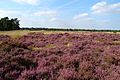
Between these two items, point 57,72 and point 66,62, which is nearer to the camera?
Answer: point 57,72

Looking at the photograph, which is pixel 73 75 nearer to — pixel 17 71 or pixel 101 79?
pixel 101 79

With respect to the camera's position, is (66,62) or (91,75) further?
(66,62)

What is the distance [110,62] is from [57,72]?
347 cm

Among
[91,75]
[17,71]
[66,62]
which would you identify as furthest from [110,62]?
[17,71]

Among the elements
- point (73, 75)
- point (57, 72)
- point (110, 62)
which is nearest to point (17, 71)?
point (57, 72)

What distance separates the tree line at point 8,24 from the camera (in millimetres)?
86762

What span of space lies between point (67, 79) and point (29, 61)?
392cm

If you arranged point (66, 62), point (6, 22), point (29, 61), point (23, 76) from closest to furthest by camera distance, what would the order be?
point (23, 76) → point (66, 62) → point (29, 61) → point (6, 22)

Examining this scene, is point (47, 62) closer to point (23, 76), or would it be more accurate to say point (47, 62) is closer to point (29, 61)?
point (29, 61)

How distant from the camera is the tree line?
285 ft

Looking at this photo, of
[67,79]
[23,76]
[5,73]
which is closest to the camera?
[67,79]

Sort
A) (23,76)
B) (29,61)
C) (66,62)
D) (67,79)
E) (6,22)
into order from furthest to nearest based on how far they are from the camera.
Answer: (6,22), (29,61), (66,62), (23,76), (67,79)

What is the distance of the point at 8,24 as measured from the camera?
89250 mm

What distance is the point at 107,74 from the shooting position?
10.2 meters
